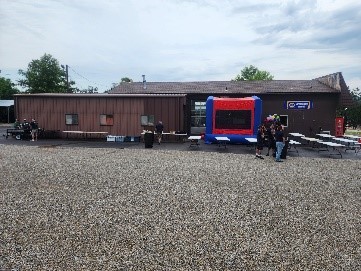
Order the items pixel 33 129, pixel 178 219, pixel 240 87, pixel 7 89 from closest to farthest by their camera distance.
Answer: pixel 178 219 → pixel 33 129 → pixel 240 87 → pixel 7 89

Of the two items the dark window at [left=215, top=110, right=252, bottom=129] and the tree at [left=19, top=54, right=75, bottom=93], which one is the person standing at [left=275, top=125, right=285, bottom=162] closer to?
the dark window at [left=215, top=110, right=252, bottom=129]

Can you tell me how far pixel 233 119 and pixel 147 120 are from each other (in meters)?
6.76

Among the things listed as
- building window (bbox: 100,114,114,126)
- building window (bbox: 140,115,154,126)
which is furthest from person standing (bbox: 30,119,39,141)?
building window (bbox: 140,115,154,126)

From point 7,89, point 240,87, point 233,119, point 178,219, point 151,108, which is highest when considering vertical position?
point 7,89

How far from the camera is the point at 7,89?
63.6 m

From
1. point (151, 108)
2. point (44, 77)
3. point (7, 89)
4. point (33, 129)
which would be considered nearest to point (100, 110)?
point (151, 108)

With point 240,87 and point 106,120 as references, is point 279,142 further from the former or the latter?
point 106,120

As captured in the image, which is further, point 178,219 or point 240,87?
point 240,87

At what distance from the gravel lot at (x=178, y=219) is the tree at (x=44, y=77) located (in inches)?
1921

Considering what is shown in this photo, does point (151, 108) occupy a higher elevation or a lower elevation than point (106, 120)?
higher

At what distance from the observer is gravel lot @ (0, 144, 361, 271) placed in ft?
14.5

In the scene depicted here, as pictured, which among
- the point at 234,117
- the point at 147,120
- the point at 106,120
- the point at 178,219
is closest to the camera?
the point at 178,219

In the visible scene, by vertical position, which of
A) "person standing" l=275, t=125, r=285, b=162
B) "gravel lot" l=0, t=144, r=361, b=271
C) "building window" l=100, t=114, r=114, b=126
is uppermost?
"building window" l=100, t=114, r=114, b=126

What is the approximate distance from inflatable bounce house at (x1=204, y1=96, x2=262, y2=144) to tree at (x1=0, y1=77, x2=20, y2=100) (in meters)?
57.5
